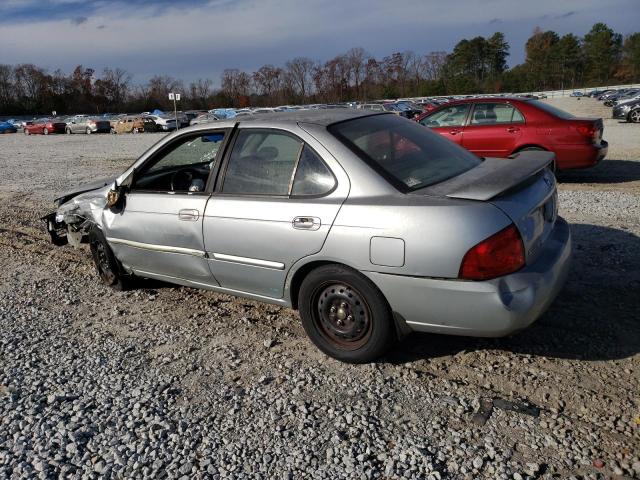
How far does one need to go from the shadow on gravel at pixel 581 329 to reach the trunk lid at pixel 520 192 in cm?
74

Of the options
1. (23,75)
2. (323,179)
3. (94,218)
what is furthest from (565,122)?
(23,75)

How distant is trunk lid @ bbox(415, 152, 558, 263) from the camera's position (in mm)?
3025

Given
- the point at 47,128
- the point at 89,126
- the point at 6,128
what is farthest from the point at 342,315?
the point at 6,128

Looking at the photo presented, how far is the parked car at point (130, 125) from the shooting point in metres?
41.6

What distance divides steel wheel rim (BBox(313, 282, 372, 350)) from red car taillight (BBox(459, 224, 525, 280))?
27.8 inches

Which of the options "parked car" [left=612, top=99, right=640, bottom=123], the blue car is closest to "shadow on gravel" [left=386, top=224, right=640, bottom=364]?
"parked car" [left=612, top=99, right=640, bottom=123]

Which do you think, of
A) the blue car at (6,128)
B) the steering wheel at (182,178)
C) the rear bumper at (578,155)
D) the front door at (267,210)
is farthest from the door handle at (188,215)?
the blue car at (6,128)

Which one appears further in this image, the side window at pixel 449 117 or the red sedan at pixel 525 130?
the side window at pixel 449 117

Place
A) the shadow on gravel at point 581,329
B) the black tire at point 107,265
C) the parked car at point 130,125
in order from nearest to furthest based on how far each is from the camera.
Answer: the shadow on gravel at point 581,329
the black tire at point 107,265
the parked car at point 130,125

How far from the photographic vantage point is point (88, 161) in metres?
18.5

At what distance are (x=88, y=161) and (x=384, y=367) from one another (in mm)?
17579

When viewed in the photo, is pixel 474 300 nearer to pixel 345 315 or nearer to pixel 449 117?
pixel 345 315

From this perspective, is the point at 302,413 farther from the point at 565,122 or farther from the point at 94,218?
the point at 565,122

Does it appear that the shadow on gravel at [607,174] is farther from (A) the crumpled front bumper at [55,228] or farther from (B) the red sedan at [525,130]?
(A) the crumpled front bumper at [55,228]
